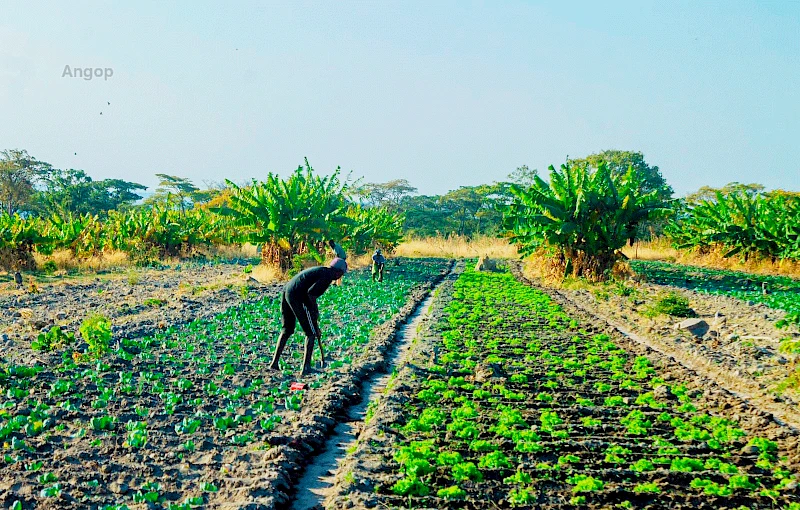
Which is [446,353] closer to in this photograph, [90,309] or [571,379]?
[571,379]

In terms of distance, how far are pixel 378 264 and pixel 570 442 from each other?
60.2 feet

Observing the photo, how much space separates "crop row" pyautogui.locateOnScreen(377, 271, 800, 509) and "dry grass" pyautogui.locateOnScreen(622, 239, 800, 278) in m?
23.3

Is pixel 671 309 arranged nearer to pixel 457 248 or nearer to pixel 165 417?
pixel 165 417

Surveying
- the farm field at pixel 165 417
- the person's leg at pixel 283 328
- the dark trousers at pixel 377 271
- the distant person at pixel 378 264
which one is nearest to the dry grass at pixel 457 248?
the dark trousers at pixel 377 271

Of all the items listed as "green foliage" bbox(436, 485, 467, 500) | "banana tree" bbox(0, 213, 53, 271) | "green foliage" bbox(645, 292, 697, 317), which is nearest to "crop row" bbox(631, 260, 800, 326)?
"green foliage" bbox(645, 292, 697, 317)

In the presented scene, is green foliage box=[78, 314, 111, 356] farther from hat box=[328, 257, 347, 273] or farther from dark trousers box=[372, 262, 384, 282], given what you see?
dark trousers box=[372, 262, 384, 282]

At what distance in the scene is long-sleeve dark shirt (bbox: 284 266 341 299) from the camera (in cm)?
958

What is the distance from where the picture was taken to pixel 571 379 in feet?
31.7

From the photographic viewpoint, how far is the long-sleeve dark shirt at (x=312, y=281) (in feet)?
31.4

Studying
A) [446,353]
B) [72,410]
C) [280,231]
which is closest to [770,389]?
[446,353]

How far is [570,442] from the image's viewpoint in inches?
272

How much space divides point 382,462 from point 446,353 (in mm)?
5210

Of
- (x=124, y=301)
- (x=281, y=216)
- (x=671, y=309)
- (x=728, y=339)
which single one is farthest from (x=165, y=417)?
(x=281, y=216)

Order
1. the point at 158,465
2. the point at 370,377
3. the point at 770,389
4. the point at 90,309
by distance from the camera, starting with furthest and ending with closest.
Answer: the point at 90,309 → the point at 370,377 → the point at 770,389 → the point at 158,465
